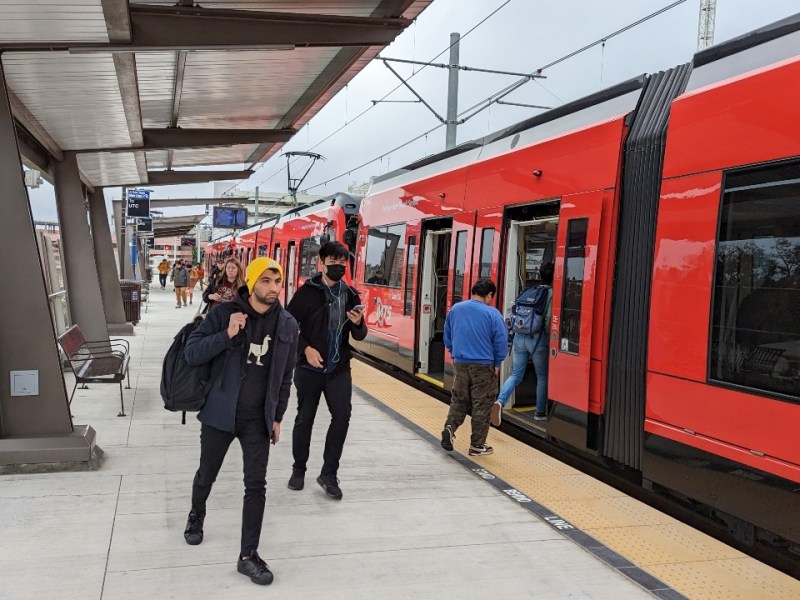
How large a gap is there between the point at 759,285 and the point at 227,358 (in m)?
3.13

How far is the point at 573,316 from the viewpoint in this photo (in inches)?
245

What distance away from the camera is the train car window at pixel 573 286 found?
6152 millimetres

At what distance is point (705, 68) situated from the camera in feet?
16.9

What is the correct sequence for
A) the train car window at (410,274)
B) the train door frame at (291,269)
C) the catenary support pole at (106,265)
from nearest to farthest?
the train car window at (410,274), the catenary support pole at (106,265), the train door frame at (291,269)

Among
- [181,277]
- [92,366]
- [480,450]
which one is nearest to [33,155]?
[92,366]

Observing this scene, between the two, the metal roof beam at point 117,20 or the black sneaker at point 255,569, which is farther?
the metal roof beam at point 117,20

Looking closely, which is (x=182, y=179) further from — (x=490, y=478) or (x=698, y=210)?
(x=698, y=210)

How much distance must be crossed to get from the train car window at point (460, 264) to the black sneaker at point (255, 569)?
5321 mm

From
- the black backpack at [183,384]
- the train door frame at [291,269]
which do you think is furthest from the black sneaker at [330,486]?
the train door frame at [291,269]

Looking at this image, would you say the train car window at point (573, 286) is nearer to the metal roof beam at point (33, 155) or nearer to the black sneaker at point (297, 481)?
the black sneaker at point (297, 481)

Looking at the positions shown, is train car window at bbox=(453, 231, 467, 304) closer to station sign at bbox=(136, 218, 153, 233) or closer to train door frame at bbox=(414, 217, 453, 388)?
train door frame at bbox=(414, 217, 453, 388)

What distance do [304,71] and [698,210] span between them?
466 cm

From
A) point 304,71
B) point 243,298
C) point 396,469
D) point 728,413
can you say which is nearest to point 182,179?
point 304,71

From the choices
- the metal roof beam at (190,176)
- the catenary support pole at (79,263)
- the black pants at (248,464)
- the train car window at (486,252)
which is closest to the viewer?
the black pants at (248,464)
